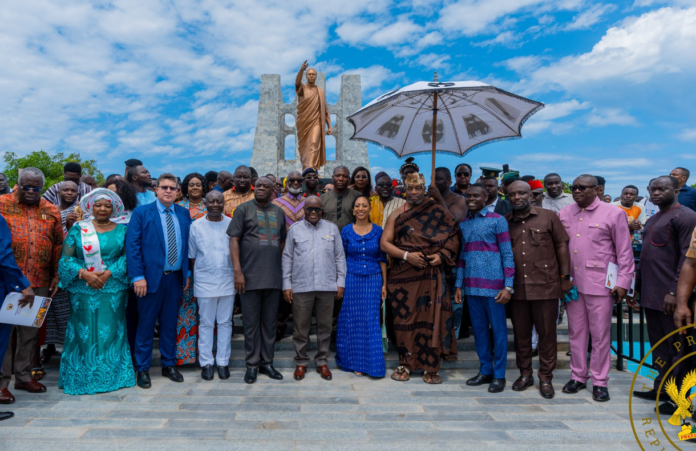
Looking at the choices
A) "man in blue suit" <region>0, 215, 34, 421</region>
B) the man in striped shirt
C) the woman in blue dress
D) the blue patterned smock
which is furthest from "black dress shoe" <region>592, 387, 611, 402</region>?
"man in blue suit" <region>0, 215, 34, 421</region>

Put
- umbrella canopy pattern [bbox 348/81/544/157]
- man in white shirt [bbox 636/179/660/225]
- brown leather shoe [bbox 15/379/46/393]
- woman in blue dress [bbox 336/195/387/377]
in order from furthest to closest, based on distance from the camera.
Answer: man in white shirt [bbox 636/179/660/225] → umbrella canopy pattern [bbox 348/81/544/157] → woman in blue dress [bbox 336/195/387/377] → brown leather shoe [bbox 15/379/46/393]

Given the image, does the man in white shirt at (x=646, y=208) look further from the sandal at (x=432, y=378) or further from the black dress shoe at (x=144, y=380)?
the black dress shoe at (x=144, y=380)

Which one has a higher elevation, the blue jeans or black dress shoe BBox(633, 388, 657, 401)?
the blue jeans

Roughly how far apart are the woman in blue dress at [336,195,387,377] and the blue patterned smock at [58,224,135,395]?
7.21 ft

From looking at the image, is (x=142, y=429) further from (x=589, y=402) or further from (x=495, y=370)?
(x=589, y=402)

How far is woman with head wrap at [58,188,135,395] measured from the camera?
409 centimetres

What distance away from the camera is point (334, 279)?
15.2 ft

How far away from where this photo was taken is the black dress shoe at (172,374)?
14.5ft

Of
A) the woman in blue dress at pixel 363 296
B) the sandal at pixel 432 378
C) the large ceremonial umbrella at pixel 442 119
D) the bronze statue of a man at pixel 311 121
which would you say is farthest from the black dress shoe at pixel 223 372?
the bronze statue of a man at pixel 311 121

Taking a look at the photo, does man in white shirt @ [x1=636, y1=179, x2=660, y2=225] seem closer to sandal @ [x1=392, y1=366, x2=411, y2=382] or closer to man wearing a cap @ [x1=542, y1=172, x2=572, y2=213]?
man wearing a cap @ [x1=542, y1=172, x2=572, y2=213]

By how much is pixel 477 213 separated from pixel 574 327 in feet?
4.67

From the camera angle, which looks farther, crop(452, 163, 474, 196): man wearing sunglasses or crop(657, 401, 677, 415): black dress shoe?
crop(452, 163, 474, 196): man wearing sunglasses

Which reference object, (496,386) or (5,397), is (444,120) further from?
(5,397)

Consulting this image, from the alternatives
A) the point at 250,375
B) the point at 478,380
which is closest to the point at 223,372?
the point at 250,375
